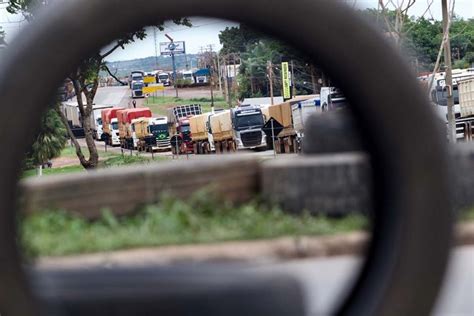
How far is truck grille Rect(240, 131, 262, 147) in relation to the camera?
3.06 m

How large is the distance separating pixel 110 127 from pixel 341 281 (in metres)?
3.68

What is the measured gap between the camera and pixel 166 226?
184cm

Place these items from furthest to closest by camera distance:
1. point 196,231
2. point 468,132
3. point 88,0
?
point 468,132, point 196,231, point 88,0

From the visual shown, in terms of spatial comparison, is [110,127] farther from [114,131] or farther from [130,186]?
[130,186]

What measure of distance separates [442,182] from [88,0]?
305 millimetres

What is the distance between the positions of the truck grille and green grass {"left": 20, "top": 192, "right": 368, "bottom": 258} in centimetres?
78

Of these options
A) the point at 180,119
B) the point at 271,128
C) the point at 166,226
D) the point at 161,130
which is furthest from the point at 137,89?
the point at 180,119

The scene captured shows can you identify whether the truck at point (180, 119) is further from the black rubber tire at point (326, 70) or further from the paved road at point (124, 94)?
the black rubber tire at point (326, 70)

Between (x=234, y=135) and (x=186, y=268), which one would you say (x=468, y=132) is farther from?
(x=186, y=268)

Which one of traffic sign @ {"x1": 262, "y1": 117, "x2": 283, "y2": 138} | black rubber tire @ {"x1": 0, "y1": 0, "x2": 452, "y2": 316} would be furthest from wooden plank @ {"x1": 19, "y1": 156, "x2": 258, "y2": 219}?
traffic sign @ {"x1": 262, "y1": 117, "x2": 283, "y2": 138}

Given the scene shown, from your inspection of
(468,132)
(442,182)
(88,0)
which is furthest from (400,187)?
(468,132)

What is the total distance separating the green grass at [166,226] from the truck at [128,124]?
187 cm

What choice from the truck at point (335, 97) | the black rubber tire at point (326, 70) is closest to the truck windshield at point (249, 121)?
the truck at point (335, 97)

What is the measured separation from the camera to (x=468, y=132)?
36.7 feet
